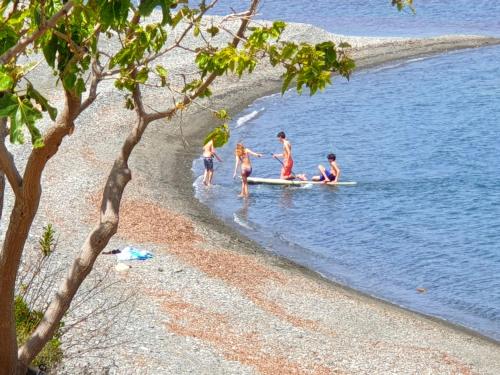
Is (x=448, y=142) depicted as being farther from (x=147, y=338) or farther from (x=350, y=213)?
(x=147, y=338)

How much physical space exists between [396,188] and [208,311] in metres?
14.6

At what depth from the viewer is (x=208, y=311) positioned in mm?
19422

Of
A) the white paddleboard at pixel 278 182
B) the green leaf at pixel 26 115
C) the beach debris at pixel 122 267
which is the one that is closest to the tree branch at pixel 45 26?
the green leaf at pixel 26 115

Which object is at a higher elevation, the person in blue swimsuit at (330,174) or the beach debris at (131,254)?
the beach debris at (131,254)

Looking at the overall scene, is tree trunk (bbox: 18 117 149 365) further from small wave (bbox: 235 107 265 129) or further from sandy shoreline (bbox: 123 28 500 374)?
small wave (bbox: 235 107 265 129)

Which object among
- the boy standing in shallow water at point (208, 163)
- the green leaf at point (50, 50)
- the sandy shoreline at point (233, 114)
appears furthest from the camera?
the boy standing in shallow water at point (208, 163)

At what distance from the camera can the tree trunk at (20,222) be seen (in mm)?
9094

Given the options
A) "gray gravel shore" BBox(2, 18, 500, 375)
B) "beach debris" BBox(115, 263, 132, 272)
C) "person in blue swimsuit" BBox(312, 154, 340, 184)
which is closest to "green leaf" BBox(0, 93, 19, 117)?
"gray gravel shore" BBox(2, 18, 500, 375)

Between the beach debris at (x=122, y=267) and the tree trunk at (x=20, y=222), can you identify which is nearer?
the tree trunk at (x=20, y=222)

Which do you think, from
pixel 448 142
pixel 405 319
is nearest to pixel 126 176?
pixel 405 319

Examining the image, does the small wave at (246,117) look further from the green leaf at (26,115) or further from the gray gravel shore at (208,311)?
the green leaf at (26,115)

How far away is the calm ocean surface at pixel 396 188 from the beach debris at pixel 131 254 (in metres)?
5.34

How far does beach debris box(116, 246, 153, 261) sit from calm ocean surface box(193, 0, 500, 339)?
534 cm

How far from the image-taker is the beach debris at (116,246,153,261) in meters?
21.5
